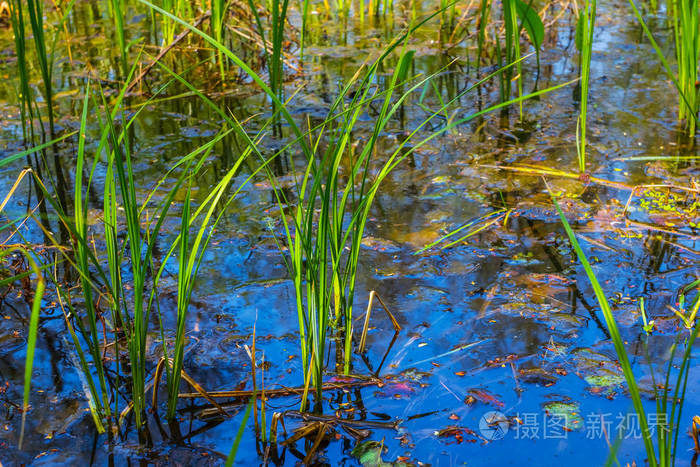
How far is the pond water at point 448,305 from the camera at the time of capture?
56.3 inches

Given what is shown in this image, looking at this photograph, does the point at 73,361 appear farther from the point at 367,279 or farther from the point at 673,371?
the point at 673,371

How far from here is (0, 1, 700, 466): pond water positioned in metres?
1.43

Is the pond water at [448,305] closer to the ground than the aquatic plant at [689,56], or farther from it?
closer to the ground

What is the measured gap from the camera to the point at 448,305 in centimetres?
188

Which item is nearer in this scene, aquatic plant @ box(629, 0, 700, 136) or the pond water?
the pond water

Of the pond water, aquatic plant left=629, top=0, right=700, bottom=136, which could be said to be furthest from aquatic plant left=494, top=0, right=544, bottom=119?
aquatic plant left=629, top=0, right=700, bottom=136

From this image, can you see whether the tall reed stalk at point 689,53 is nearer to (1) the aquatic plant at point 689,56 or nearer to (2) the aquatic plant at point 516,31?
(1) the aquatic plant at point 689,56

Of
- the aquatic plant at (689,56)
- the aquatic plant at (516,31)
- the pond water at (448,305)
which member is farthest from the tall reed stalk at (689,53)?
the aquatic plant at (516,31)

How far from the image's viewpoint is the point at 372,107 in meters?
3.43

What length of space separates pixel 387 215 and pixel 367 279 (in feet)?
1.46

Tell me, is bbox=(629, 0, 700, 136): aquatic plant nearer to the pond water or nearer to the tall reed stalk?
the tall reed stalk

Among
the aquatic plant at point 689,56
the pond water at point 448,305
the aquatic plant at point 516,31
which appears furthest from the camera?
the aquatic plant at point 516,31

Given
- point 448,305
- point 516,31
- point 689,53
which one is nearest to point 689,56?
point 689,53

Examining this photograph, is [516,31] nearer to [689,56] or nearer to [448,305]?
[689,56]
